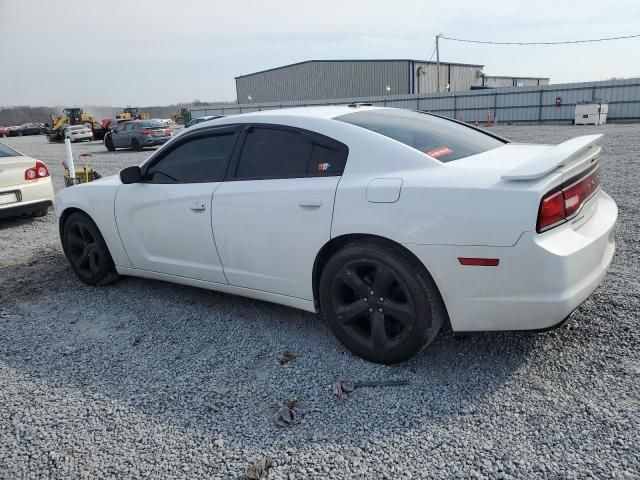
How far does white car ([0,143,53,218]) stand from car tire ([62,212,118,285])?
3.04 metres

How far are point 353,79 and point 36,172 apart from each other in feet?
142

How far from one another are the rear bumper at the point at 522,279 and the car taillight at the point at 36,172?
6858mm

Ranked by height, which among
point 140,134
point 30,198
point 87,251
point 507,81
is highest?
point 507,81

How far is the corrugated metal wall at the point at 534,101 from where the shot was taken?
26.0 m

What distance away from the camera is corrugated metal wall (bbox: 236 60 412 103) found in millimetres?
45944

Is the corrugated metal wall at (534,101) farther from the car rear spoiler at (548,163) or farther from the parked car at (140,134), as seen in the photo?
the car rear spoiler at (548,163)

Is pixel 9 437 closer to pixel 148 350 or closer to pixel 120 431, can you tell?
pixel 120 431

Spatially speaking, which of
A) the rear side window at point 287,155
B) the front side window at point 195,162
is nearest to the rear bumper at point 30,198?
the front side window at point 195,162

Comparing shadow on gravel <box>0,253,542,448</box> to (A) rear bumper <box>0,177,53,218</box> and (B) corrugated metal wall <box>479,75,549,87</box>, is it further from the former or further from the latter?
(B) corrugated metal wall <box>479,75,549,87</box>

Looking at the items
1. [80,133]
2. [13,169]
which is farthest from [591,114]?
[80,133]

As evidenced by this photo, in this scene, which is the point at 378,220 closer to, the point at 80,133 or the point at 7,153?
the point at 7,153

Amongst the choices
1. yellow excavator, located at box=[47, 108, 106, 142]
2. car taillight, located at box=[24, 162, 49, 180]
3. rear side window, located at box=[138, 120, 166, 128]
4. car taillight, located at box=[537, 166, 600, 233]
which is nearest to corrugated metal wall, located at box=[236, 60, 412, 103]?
yellow excavator, located at box=[47, 108, 106, 142]

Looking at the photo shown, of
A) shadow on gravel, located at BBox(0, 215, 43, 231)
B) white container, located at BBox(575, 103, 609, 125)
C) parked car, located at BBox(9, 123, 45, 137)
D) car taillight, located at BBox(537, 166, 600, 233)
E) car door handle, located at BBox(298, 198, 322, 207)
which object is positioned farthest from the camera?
parked car, located at BBox(9, 123, 45, 137)

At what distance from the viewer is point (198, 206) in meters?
3.78
